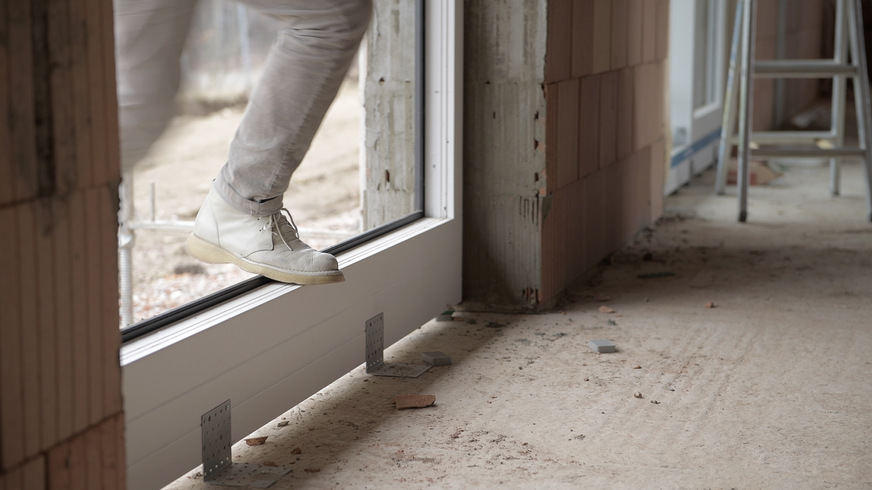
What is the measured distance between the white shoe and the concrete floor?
329mm

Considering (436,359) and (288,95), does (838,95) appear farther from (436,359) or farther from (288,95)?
(288,95)

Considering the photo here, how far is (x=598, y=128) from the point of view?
3.33m

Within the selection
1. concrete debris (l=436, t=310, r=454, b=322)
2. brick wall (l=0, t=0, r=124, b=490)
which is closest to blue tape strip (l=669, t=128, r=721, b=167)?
concrete debris (l=436, t=310, r=454, b=322)

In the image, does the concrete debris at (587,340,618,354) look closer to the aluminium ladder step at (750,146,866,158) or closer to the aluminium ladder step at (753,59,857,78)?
the aluminium ladder step at (750,146,866,158)

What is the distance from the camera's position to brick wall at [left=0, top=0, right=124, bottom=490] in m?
1.04

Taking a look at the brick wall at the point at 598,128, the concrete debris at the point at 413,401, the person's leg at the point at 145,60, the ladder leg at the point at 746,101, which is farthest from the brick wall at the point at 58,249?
the ladder leg at the point at 746,101

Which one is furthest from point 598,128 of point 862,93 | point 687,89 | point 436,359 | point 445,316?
point 687,89

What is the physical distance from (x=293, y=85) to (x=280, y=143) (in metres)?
0.12

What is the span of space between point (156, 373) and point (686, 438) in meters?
1.04

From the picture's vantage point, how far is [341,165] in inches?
314

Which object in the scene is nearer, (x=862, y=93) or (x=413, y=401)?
(x=413, y=401)

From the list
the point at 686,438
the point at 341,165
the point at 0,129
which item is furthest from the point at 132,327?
the point at 341,165

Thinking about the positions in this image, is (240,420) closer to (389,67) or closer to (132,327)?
(132,327)

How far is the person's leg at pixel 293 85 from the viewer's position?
182cm
